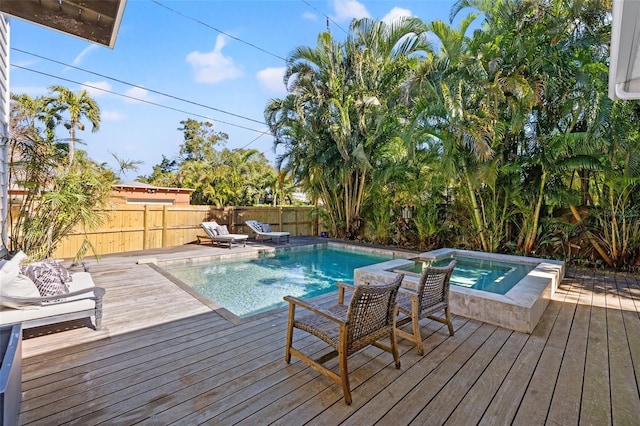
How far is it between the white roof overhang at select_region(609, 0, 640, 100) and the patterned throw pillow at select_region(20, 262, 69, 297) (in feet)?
15.4

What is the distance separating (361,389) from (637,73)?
290 centimetres

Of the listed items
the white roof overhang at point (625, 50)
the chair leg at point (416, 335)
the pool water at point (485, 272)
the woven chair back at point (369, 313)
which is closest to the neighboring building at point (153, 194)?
the pool water at point (485, 272)

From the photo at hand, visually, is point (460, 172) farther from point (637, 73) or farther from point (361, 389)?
point (361, 389)

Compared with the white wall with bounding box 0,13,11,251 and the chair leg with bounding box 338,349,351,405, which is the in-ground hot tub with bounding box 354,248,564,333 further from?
the white wall with bounding box 0,13,11,251

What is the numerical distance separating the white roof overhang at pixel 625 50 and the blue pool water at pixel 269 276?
14.8 feet

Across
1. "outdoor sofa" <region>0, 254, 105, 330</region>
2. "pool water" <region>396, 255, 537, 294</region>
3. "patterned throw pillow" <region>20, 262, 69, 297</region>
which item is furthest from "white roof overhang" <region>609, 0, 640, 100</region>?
"patterned throw pillow" <region>20, 262, 69, 297</region>

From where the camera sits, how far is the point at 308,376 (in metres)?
2.50

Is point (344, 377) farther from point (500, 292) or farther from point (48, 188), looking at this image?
point (48, 188)

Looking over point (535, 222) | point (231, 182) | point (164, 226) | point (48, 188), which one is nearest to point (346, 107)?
point (535, 222)

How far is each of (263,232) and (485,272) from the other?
7.35m

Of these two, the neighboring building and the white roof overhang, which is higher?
the white roof overhang

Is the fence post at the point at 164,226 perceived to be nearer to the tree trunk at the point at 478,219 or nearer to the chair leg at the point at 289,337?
the chair leg at the point at 289,337

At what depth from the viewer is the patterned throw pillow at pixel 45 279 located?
318 centimetres

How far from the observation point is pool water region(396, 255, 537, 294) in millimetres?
4742
